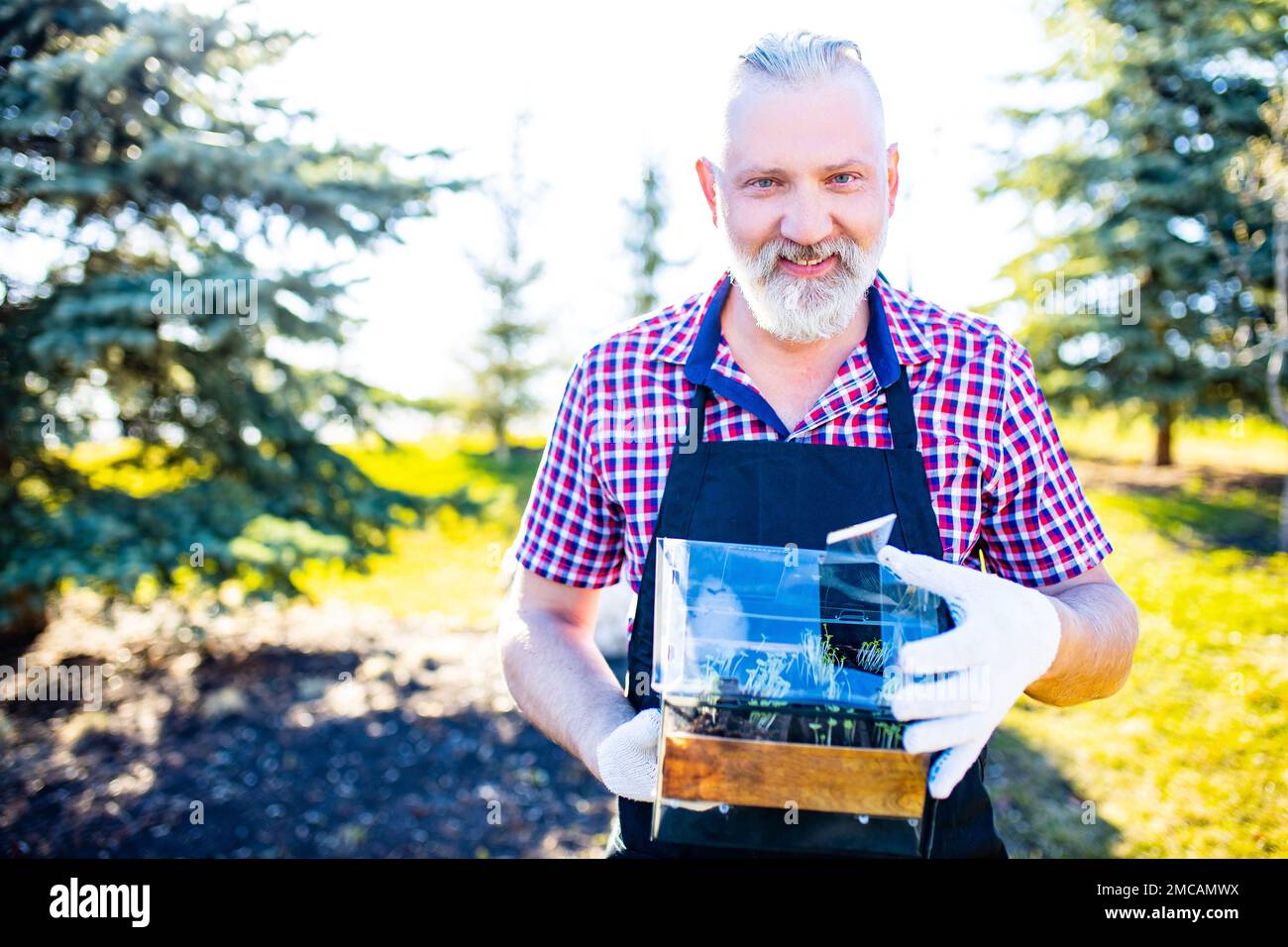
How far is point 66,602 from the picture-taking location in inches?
243

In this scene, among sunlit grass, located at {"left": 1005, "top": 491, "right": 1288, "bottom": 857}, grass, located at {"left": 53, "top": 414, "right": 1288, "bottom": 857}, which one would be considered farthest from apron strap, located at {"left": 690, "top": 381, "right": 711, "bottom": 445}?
sunlit grass, located at {"left": 1005, "top": 491, "right": 1288, "bottom": 857}

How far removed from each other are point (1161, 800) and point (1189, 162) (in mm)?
10181

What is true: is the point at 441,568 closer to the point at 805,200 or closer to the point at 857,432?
the point at 857,432

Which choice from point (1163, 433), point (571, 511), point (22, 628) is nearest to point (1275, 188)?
point (1163, 433)

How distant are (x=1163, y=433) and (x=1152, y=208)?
330 centimetres

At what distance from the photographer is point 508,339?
1722 centimetres

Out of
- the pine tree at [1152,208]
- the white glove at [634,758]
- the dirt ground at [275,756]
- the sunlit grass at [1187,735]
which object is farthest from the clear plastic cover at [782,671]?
the pine tree at [1152,208]

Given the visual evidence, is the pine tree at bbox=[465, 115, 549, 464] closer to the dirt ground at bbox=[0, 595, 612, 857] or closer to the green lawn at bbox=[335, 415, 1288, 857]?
the green lawn at bbox=[335, 415, 1288, 857]

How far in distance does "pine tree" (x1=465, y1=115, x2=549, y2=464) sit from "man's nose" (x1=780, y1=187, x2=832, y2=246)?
1543 centimetres

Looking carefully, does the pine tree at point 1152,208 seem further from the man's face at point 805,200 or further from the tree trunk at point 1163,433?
the man's face at point 805,200

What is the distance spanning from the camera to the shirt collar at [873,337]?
1855 mm

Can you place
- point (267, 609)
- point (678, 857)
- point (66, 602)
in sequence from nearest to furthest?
point (678, 857), point (66, 602), point (267, 609)
